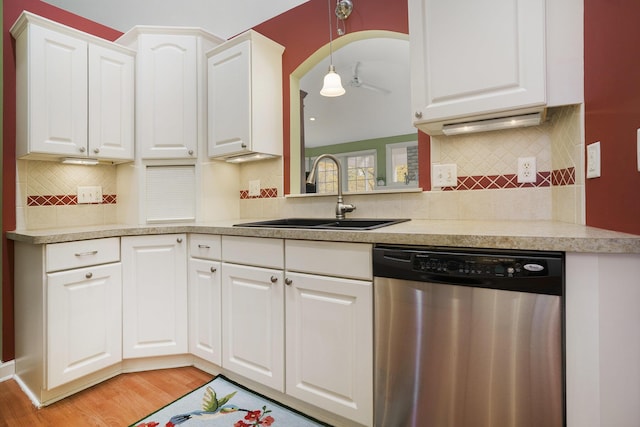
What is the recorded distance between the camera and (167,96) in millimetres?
2326

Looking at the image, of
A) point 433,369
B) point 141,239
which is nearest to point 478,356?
point 433,369

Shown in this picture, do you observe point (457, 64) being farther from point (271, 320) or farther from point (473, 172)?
point (271, 320)

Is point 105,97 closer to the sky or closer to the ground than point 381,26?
closer to the ground

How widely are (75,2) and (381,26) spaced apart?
2262 millimetres

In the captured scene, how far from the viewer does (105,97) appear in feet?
7.19

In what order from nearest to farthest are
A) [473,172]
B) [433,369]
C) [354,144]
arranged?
[433,369] → [473,172] → [354,144]

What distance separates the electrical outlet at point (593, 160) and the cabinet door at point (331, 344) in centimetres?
94

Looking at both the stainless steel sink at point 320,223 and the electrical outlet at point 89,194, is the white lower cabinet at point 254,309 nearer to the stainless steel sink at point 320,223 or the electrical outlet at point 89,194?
the stainless steel sink at point 320,223

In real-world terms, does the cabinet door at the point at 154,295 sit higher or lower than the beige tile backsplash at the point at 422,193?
lower

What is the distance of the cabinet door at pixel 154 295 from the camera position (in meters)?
1.98

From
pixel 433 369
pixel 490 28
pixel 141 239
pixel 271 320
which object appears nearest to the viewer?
pixel 433 369

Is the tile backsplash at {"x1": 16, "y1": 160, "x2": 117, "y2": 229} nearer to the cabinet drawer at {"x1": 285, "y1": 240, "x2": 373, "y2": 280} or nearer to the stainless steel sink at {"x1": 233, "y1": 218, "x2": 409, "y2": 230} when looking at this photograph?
the stainless steel sink at {"x1": 233, "y1": 218, "x2": 409, "y2": 230}

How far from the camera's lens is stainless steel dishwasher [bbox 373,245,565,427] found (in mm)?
986

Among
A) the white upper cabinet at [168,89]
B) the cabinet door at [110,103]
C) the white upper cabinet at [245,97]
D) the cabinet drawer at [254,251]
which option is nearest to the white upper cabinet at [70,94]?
the cabinet door at [110,103]
